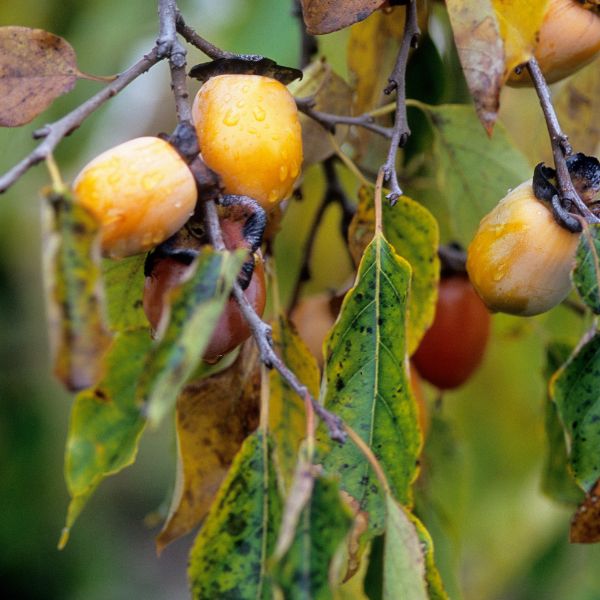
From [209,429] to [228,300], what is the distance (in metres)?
0.23

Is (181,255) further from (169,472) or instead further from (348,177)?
(169,472)

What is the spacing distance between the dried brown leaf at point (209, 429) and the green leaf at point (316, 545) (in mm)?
323

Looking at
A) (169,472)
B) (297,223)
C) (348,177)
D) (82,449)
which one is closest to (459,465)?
(348,177)

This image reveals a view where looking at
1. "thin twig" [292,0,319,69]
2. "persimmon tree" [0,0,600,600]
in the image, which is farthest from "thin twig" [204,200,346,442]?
"thin twig" [292,0,319,69]

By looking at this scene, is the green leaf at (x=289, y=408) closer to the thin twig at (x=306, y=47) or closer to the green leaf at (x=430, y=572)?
the green leaf at (x=430, y=572)

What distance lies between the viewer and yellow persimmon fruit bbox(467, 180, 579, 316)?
0.79 m

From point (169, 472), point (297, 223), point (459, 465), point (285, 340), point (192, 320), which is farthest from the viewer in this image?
point (169, 472)

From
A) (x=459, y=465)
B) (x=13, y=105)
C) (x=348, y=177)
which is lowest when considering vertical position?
(x=459, y=465)

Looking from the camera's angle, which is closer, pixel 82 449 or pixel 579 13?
pixel 82 449

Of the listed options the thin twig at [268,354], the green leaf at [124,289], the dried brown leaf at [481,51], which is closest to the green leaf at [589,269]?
the dried brown leaf at [481,51]

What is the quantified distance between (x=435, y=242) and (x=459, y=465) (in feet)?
1.76

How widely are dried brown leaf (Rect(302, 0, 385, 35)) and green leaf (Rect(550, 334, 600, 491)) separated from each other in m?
0.36

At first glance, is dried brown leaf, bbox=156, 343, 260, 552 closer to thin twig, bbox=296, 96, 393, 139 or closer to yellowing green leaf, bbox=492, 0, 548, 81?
thin twig, bbox=296, 96, 393, 139

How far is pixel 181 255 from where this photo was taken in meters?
0.74
